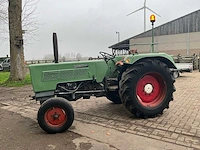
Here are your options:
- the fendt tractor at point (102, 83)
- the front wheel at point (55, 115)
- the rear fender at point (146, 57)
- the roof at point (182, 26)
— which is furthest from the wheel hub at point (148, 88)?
the roof at point (182, 26)

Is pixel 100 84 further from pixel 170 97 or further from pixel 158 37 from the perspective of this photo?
pixel 158 37

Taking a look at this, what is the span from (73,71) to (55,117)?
1057 millimetres

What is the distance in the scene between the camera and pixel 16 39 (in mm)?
10906

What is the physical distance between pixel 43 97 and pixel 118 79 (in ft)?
5.67

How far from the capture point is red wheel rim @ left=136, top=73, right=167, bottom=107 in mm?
4988

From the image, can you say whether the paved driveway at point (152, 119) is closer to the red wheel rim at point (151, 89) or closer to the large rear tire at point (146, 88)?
the large rear tire at point (146, 88)

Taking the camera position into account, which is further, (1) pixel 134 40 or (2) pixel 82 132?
(1) pixel 134 40

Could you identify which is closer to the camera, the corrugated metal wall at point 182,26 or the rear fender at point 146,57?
the rear fender at point 146,57

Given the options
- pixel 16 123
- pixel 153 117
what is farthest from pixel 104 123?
pixel 16 123

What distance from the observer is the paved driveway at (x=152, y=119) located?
3.79m

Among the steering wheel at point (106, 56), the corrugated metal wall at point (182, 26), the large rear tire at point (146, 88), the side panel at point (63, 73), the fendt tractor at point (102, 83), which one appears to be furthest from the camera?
the corrugated metal wall at point (182, 26)

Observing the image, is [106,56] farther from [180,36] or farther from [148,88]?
[180,36]

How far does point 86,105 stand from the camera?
631cm

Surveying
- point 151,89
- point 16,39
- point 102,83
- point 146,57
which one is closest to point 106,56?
point 102,83
